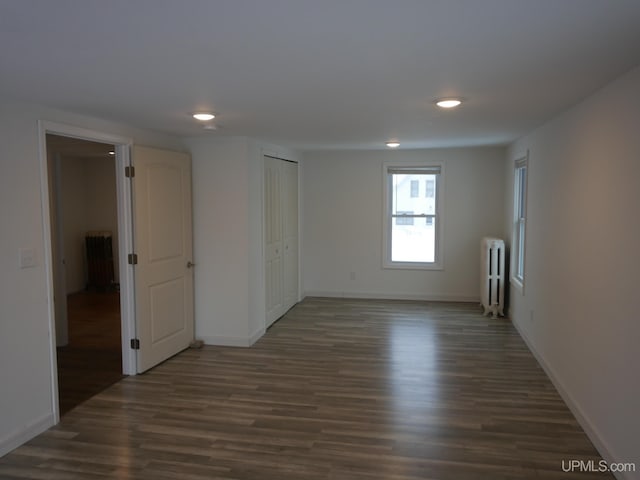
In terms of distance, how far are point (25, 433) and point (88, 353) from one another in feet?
6.37

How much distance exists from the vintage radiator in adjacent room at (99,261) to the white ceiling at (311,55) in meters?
5.27

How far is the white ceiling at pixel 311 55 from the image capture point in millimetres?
1709

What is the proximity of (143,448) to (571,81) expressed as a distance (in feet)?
11.2

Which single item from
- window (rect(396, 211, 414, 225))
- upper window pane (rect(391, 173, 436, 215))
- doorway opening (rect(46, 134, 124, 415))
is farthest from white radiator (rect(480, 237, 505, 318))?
doorway opening (rect(46, 134, 124, 415))

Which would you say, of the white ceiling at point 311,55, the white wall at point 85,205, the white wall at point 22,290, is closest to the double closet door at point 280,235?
the white ceiling at point 311,55

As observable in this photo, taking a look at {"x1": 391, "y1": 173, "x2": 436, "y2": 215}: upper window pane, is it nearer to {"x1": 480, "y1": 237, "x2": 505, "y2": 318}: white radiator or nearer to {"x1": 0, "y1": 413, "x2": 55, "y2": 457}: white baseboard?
{"x1": 480, "y1": 237, "x2": 505, "y2": 318}: white radiator

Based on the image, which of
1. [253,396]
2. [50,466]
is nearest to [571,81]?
[253,396]

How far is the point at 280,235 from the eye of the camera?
6484 millimetres

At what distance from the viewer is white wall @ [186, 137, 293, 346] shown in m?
5.19

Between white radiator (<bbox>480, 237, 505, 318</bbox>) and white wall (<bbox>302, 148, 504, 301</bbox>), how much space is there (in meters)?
0.77

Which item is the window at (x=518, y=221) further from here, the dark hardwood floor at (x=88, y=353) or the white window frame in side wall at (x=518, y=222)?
the dark hardwood floor at (x=88, y=353)

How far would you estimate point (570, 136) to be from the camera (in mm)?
3762

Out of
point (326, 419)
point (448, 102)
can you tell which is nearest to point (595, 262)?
point (448, 102)

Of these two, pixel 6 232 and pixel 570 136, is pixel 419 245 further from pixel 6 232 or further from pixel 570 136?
pixel 6 232
